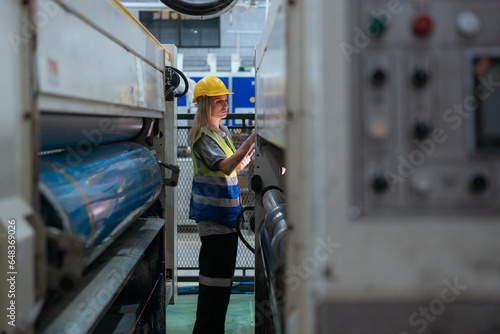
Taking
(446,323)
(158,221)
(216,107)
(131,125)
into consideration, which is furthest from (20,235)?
(216,107)

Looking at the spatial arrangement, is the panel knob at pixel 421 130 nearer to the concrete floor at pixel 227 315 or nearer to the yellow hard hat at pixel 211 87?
the yellow hard hat at pixel 211 87

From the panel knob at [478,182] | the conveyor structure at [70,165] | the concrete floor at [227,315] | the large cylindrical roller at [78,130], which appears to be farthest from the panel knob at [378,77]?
the concrete floor at [227,315]

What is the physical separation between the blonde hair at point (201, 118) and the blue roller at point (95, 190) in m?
0.91

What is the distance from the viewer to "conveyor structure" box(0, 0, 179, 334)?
1.08m

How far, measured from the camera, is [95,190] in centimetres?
159

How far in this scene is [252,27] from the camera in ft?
43.1

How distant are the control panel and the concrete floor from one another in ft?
9.57

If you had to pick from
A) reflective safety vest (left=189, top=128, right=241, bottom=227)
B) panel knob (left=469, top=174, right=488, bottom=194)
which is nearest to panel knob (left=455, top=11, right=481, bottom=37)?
panel knob (left=469, top=174, right=488, bottom=194)

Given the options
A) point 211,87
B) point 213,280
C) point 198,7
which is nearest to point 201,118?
point 211,87

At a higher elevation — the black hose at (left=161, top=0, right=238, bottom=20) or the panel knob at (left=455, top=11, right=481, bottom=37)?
the black hose at (left=161, top=0, right=238, bottom=20)

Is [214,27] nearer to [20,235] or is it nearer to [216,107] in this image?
[216,107]

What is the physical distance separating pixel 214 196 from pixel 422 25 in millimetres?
2367

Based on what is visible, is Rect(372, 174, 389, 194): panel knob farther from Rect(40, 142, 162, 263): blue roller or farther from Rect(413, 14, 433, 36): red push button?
Rect(40, 142, 162, 263): blue roller

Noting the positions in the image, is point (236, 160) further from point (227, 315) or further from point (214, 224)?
point (227, 315)
